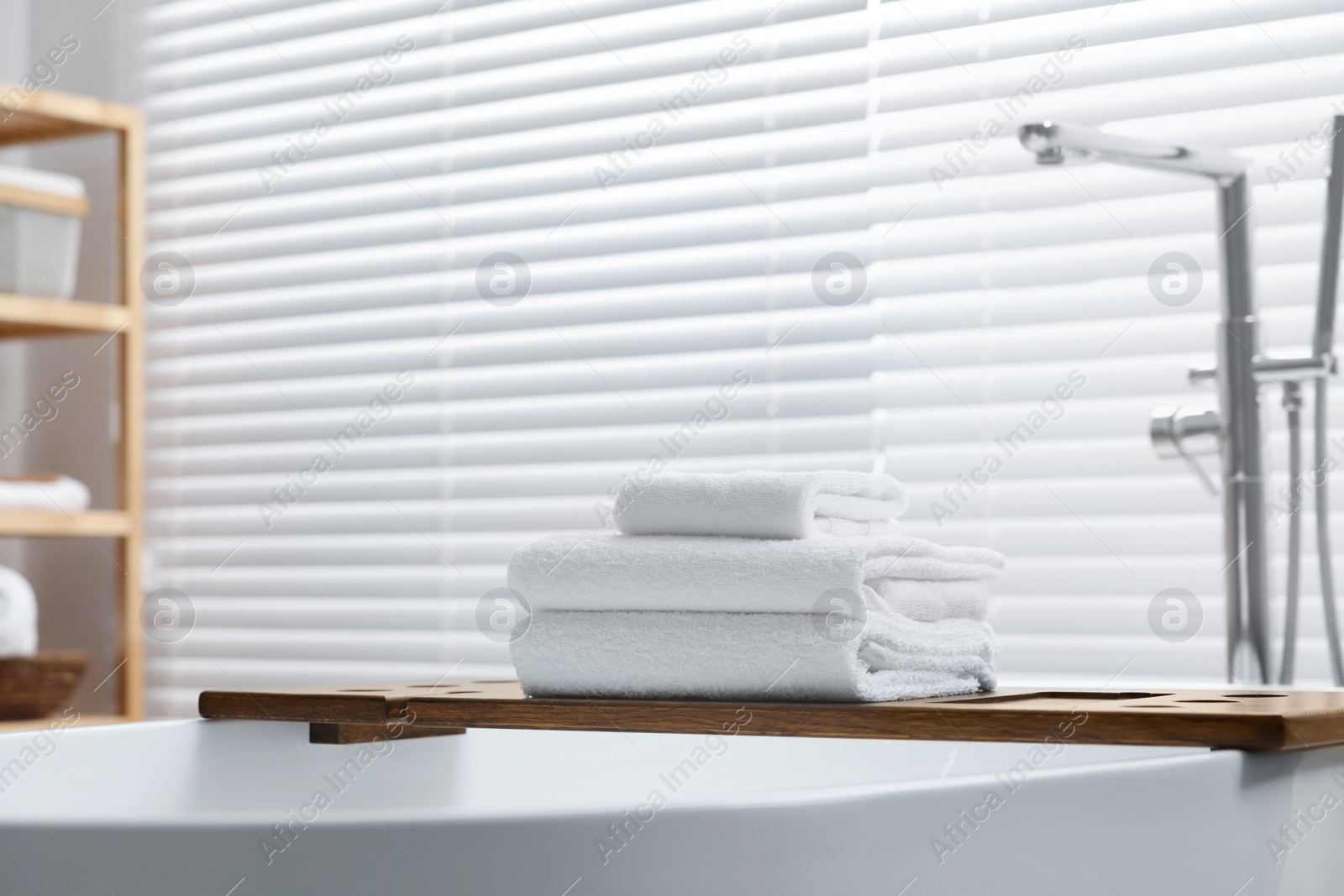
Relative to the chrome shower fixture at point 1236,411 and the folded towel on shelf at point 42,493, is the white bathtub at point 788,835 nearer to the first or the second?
the chrome shower fixture at point 1236,411

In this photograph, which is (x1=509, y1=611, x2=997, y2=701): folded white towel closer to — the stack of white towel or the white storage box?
the stack of white towel

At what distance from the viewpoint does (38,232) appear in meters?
1.79

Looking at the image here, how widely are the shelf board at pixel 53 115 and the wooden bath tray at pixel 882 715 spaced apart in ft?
3.90

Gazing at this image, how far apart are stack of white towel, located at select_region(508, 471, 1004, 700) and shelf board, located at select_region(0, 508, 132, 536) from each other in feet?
3.69

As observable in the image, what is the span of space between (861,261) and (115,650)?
1.09 m

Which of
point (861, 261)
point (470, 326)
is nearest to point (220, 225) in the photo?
point (470, 326)

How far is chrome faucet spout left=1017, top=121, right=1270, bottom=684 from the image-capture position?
99 centimetres

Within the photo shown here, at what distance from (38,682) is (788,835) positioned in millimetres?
1451

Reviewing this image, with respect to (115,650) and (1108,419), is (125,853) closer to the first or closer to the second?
(1108,419)

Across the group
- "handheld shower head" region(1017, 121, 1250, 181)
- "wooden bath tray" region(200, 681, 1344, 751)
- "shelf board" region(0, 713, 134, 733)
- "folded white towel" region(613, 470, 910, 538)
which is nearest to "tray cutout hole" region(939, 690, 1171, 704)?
"wooden bath tray" region(200, 681, 1344, 751)

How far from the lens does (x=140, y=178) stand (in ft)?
6.16

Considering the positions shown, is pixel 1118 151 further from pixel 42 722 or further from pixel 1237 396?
pixel 42 722

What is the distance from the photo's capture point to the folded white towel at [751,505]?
→ 718 millimetres

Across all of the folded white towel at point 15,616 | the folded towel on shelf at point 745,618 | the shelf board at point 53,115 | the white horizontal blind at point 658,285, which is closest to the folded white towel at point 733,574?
the folded towel on shelf at point 745,618
